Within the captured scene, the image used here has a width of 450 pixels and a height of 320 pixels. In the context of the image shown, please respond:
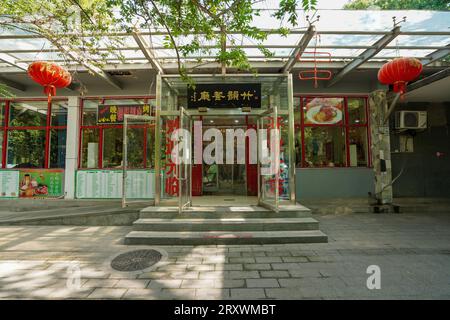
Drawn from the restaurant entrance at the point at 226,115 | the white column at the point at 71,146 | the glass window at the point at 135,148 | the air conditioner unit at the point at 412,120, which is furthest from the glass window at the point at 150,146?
the air conditioner unit at the point at 412,120

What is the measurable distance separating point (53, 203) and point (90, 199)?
1086mm

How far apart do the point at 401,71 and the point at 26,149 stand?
36.4 feet

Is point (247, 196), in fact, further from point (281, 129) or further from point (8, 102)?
point (8, 102)

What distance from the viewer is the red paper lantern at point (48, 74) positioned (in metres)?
4.73

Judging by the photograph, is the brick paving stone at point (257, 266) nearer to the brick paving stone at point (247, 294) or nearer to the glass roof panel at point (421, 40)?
the brick paving stone at point (247, 294)

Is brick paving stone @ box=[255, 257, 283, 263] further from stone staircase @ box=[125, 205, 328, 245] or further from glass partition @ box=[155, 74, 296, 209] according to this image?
glass partition @ box=[155, 74, 296, 209]


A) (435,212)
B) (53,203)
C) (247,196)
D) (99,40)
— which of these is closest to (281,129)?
(247,196)

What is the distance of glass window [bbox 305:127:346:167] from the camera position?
319 inches

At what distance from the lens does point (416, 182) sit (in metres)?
8.23

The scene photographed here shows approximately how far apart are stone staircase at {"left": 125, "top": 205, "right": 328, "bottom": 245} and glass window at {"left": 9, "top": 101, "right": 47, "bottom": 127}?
615 cm

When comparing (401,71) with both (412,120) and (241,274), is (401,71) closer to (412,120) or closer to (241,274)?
(412,120)

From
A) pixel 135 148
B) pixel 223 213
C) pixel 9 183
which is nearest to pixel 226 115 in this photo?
pixel 223 213

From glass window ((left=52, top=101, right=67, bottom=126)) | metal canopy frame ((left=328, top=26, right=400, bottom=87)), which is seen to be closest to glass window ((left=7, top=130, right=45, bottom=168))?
glass window ((left=52, top=101, right=67, bottom=126))

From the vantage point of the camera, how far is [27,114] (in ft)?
27.7
